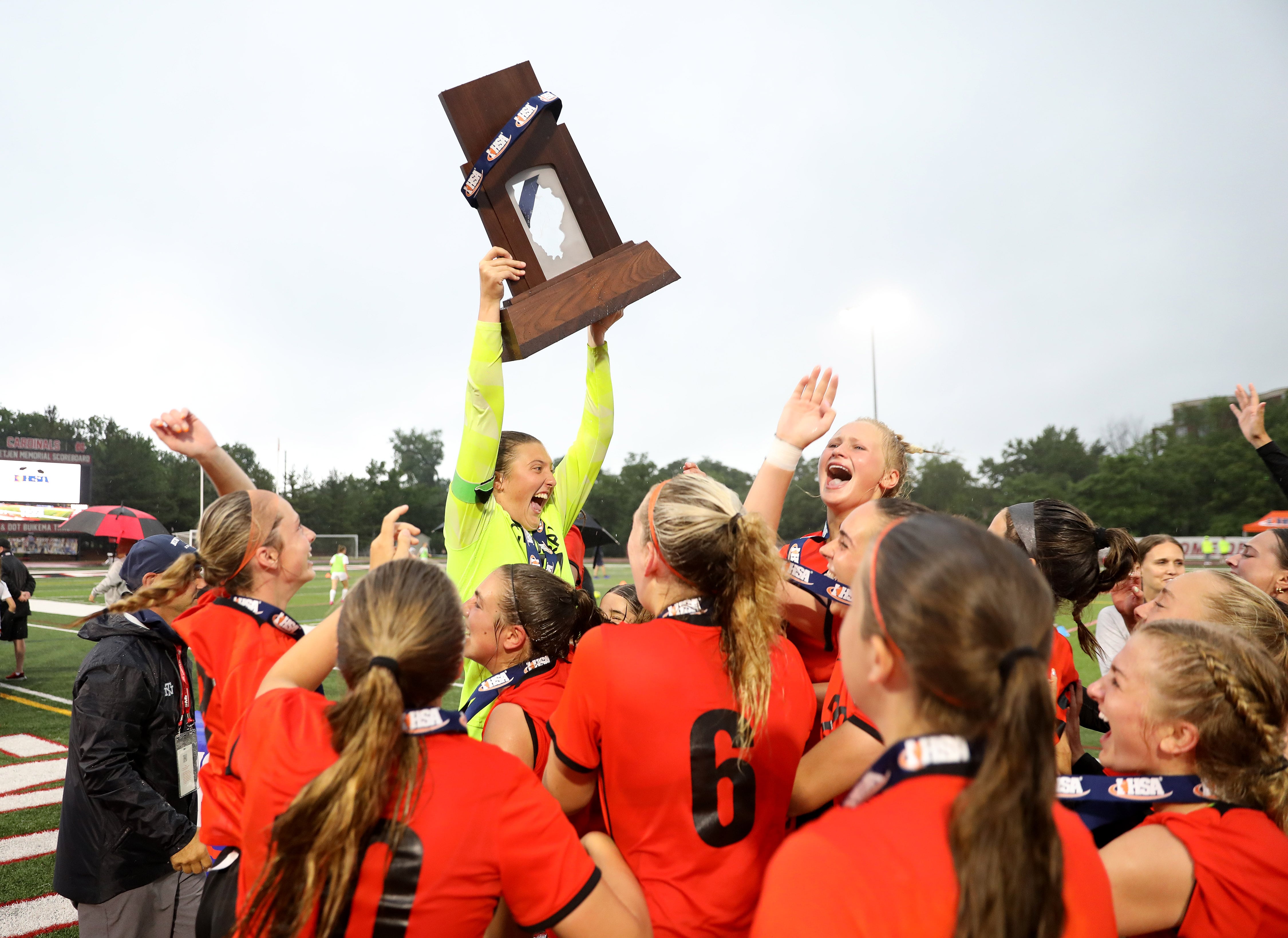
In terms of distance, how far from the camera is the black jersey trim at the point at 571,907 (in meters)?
1.65

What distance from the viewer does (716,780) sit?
6.46ft

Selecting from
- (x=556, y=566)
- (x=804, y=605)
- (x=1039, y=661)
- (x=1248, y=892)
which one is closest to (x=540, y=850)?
(x=1039, y=661)

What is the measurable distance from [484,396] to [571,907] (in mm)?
1959

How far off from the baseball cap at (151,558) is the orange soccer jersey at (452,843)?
2.90 meters

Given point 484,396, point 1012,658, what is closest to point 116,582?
point 484,396

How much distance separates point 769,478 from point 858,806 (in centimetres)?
167

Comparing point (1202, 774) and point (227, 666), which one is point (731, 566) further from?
point (227, 666)

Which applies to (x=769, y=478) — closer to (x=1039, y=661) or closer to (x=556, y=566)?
(x=556, y=566)

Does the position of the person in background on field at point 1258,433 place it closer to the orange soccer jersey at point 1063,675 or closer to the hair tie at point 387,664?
the orange soccer jersey at point 1063,675

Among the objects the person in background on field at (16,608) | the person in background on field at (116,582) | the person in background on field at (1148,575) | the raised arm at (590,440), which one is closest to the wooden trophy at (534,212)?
the raised arm at (590,440)

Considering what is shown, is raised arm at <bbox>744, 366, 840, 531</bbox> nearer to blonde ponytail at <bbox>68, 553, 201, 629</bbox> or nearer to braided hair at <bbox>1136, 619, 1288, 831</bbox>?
braided hair at <bbox>1136, 619, 1288, 831</bbox>

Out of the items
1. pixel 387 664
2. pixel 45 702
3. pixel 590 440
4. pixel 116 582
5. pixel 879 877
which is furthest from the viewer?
pixel 45 702

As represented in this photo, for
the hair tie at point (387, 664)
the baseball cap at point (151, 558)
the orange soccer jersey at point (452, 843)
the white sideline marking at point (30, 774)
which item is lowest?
the white sideline marking at point (30, 774)

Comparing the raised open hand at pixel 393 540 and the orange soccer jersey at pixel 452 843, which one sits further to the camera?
the raised open hand at pixel 393 540
